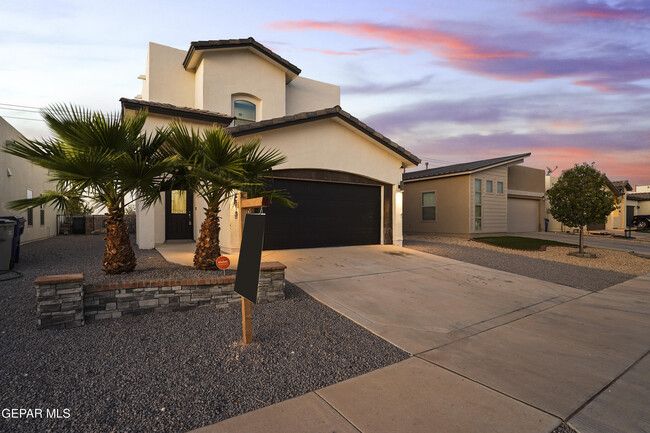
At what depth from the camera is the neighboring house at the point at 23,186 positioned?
11469mm

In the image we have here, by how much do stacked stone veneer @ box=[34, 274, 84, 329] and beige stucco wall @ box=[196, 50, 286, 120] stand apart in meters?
10.6

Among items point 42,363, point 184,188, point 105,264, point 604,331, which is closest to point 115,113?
point 184,188

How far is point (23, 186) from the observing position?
44.5 ft

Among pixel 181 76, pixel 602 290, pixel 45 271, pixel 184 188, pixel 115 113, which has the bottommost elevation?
pixel 602 290

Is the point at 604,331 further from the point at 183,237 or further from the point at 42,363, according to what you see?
the point at 183,237

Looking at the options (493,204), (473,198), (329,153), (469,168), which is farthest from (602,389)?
(493,204)

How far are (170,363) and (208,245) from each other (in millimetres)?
2829

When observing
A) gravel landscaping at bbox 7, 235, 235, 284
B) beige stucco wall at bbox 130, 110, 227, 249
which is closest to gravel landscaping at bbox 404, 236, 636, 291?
gravel landscaping at bbox 7, 235, 235, 284

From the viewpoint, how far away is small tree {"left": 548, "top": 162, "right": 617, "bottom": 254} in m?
12.1

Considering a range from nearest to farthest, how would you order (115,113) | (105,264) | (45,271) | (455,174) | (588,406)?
1. (588,406)
2. (115,113)
3. (105,264)
4. (45,271)
5. (455,174)

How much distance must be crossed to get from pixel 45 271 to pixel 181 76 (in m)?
10.3

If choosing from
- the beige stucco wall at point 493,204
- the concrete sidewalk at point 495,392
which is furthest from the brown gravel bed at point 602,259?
the concrete sidewalk at point 495,392

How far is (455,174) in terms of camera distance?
58.4 ft

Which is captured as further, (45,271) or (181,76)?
(181,76)
